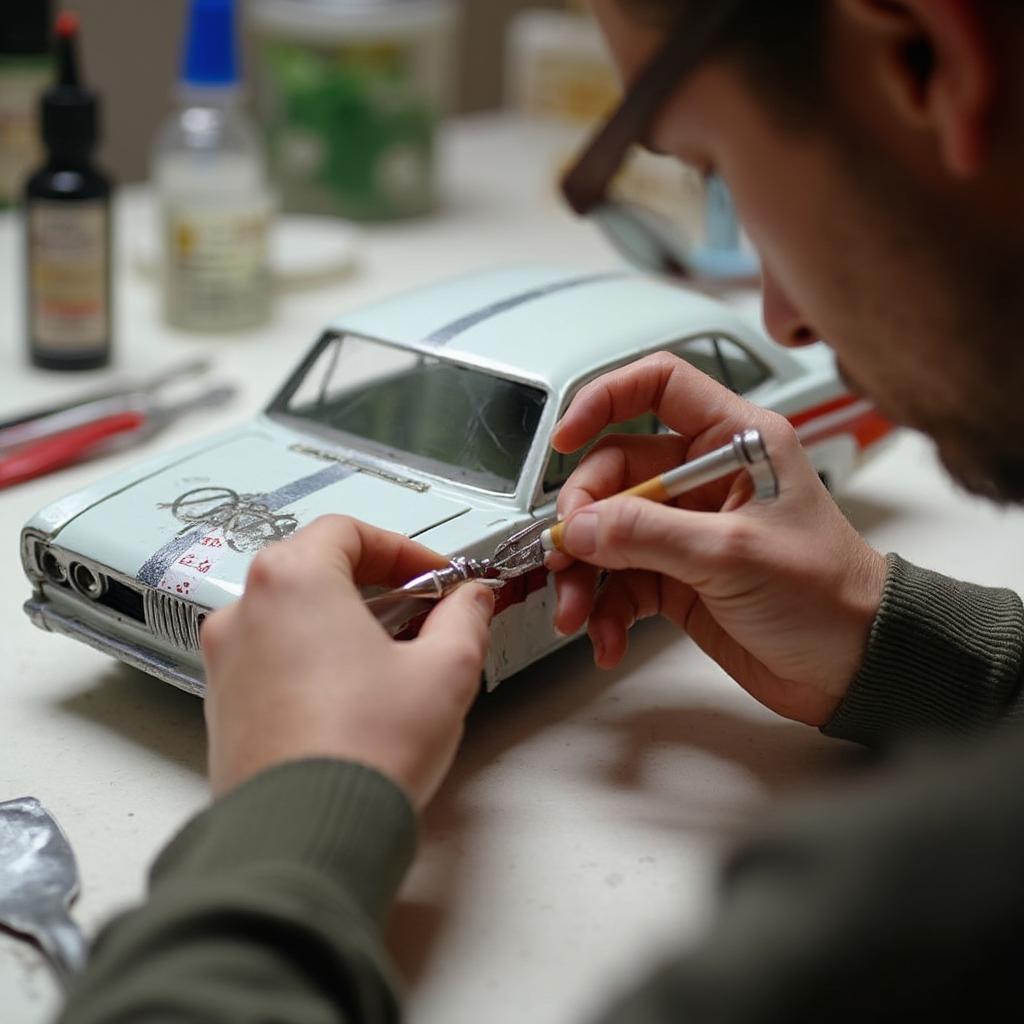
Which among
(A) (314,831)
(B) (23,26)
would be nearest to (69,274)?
(B) (23,26)

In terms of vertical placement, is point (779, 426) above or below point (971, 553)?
above

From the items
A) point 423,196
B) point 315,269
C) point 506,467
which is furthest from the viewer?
point 423,196

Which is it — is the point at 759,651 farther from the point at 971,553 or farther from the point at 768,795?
the point at 971,553

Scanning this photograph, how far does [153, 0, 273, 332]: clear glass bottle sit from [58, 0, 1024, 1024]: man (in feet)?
2.38

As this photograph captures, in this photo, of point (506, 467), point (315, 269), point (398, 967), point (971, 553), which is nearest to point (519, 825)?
point (398, 967)

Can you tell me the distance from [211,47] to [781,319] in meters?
0.88

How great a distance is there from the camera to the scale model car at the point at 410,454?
801 millimetres

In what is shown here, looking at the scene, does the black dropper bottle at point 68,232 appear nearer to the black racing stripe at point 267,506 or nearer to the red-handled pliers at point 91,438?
the red-handled pliers at point 91,438

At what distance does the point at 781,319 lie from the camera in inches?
28.2

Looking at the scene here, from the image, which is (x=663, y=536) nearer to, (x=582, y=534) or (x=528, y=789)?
(x=582, y=534)

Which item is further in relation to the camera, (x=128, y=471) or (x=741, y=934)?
(x=128, y=471)

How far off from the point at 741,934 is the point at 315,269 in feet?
4.27

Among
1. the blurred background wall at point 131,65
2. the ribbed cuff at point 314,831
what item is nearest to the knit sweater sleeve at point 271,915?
the ribbed cuff at point 314,831

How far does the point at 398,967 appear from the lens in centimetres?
64
